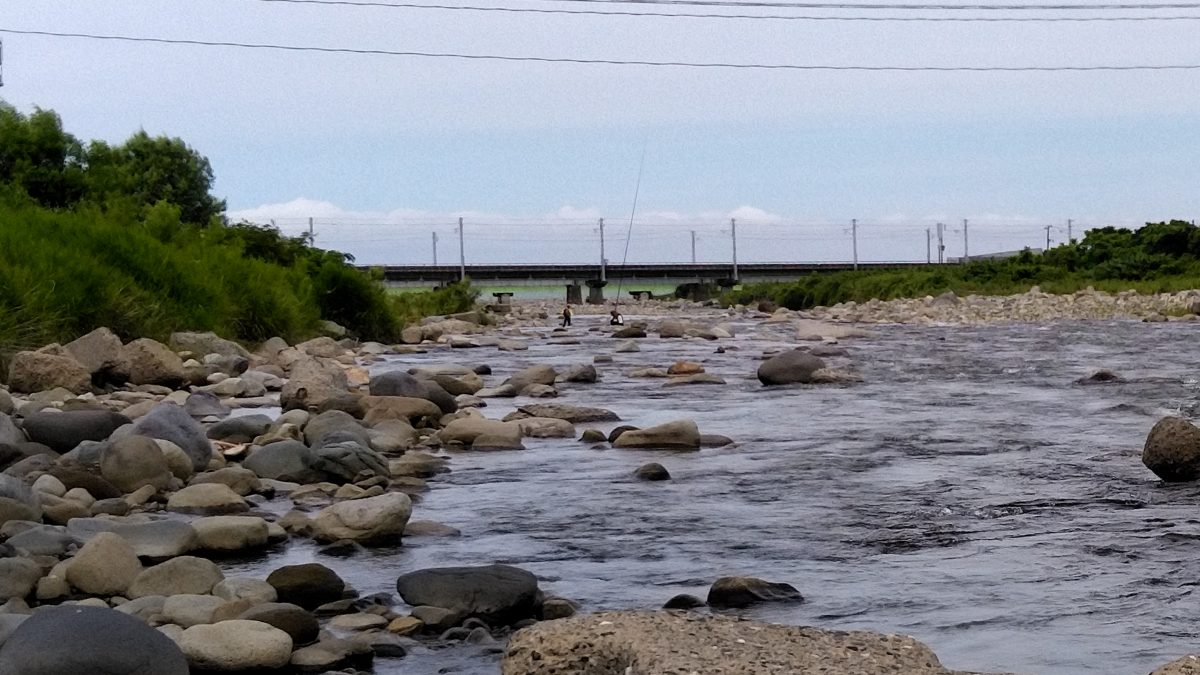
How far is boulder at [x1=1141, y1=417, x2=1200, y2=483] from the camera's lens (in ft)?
24.7

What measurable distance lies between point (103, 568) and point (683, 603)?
2.16m

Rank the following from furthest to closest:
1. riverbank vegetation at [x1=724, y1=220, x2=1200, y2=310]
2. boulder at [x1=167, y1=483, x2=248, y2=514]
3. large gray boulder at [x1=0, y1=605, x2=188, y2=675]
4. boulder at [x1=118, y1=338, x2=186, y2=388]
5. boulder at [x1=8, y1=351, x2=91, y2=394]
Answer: riverbank vegetation at [x1=724, y1=220, x2=1200, y2=310] < boulder at [x1=118, y1=338, x2=186, y2=388] < boulder at [x1=8, y1=351, x2=91, y2=394] < boulder at [x1=167, y1=483, x2=248, y2=514] < large gray boulder at [x1=0, y1=605, x2=188, y2=675]

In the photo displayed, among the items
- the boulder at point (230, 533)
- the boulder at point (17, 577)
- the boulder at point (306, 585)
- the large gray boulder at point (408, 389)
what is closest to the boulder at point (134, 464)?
the boulder at point (230, 533)

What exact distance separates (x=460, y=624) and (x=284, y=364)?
12353 millimetres

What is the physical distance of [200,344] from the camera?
1611 cm

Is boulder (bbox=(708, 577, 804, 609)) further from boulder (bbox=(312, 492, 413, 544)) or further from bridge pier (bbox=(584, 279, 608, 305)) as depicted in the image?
bridge pier (bbox=(584, 279, 608, 305))

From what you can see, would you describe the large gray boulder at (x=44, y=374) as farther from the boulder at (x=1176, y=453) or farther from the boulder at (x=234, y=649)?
the boulder at (x=1176, y=453)

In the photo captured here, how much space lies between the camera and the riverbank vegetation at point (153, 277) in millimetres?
14531

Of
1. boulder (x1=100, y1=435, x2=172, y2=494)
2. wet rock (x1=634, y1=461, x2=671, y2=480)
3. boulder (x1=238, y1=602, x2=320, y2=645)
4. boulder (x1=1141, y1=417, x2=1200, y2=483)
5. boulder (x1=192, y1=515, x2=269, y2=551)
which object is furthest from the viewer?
wet rock (x1=634, y1=461, x2=671, y2=480)

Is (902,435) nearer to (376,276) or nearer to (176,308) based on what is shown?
(176,308)

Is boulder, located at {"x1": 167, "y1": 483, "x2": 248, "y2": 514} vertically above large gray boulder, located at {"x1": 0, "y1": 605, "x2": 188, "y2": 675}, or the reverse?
large gray boulder, located at {"x1": 0, "y1": 605, "x2": 188, "y2": 675}

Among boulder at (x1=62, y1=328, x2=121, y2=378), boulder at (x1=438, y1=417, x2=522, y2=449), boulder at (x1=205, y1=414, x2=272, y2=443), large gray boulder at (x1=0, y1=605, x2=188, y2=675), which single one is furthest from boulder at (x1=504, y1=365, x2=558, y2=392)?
large gray boulder at (x1=0, y1=605, x2=188, y2=675)

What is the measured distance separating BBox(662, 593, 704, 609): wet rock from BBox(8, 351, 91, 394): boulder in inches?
323

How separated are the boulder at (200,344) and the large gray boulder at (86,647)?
1246 centimetres
